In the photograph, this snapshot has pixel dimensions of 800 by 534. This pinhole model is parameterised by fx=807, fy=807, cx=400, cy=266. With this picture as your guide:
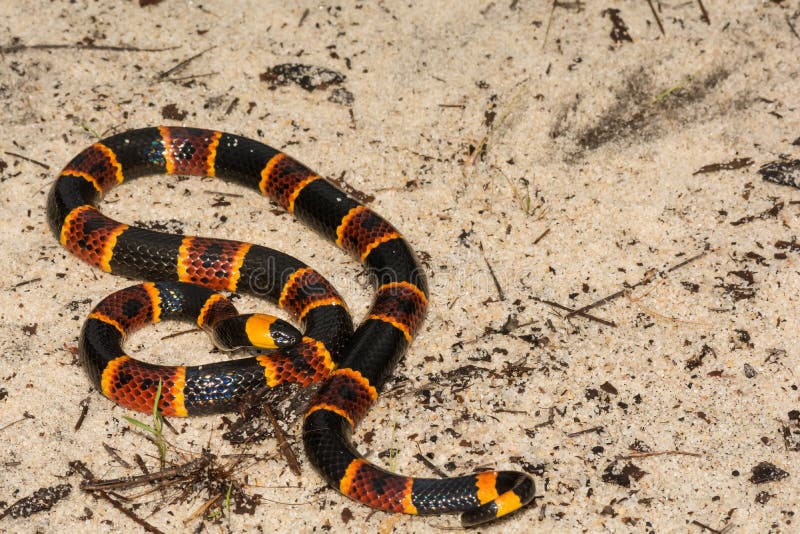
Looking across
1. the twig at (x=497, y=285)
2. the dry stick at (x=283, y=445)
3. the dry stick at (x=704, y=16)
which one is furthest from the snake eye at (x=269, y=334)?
the dry stick at (x=704, y=16)

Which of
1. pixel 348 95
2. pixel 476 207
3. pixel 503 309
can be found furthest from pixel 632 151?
pixel 348 95

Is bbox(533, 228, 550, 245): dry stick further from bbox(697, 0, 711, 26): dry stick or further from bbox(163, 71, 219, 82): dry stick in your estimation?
bbox(163, 71, 219, 82): dry stick

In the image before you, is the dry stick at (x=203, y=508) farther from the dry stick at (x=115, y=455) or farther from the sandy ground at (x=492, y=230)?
→ the dry stick at (x=115, y=455)

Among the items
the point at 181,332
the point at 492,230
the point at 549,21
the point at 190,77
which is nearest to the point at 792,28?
the point at 549,21

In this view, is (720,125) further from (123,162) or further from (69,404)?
(69,404)

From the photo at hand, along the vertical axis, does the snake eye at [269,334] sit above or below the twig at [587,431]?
above

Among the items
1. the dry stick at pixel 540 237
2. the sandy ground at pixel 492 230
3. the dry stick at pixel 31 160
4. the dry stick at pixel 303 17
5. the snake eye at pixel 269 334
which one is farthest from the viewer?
the dry stick at pixel 303 17

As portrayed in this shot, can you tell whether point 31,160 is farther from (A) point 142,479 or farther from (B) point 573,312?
(B) point 573,312

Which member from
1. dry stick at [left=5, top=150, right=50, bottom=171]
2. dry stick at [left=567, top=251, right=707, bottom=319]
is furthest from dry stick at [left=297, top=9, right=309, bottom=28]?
dry stick at [left=567, top=251, right=707, bottom=319]
